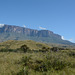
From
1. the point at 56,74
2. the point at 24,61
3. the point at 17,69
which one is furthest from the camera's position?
the point at 24,61

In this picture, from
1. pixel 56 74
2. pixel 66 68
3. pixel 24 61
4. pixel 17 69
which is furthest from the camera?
pixel 24 61

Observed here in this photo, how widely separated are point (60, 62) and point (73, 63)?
1548 millimetres

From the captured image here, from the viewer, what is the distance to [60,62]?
9.62 metres

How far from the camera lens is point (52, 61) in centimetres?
962

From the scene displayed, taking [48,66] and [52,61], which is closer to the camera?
[48,66]

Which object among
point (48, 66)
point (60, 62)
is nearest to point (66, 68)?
point (60, 62)

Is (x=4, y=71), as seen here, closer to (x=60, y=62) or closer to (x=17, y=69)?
(x=17, y=69)

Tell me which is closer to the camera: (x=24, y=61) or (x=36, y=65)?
(x=36, y=65)

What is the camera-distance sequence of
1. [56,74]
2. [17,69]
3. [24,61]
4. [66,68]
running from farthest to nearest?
[24,61]
[66,68]
[17,69]
[56,74]

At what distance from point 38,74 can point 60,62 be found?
2.55 metres

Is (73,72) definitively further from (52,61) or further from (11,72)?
(11,72)

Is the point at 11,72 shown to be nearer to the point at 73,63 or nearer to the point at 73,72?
the point at 73,72

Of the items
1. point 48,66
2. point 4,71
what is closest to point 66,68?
point 48,66

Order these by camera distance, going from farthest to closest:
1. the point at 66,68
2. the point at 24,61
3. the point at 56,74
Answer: the point at 24,61
the point at 66,68
the point at 56,74
